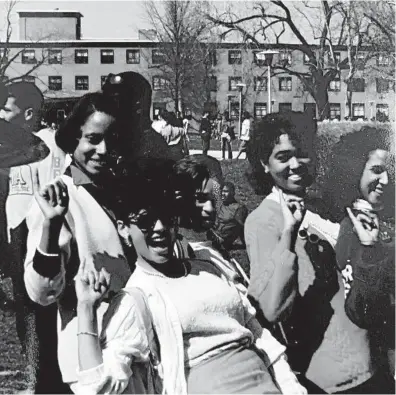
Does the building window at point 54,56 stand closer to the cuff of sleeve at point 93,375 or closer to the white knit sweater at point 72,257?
the white knit sweater at point 72,257

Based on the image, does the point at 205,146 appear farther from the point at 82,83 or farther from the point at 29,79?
the point at 29,79

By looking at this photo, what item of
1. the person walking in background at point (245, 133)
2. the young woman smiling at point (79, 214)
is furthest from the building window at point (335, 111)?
the young woman smiling at point (79, 214)

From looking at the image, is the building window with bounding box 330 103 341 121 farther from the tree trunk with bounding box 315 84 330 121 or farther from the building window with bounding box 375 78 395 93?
the building window with bounding box 375 78 395 93

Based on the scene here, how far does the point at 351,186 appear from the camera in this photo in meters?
3.78

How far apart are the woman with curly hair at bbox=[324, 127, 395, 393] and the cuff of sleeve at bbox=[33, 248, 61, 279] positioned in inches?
53.9

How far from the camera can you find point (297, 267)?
11.6 ft

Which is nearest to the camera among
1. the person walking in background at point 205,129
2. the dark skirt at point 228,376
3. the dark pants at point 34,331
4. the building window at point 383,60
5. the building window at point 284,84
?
the dark skirt at point 228,376

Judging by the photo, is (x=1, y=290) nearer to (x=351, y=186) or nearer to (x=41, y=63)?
(x=41, y=63)

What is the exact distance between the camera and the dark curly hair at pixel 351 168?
12.2 feet

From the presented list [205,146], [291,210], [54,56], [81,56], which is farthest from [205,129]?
[54,56]

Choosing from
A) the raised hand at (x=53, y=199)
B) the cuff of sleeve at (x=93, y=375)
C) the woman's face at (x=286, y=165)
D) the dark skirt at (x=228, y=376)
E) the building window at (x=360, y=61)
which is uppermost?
the building window at (x=360, y=61)

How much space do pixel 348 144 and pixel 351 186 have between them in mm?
212

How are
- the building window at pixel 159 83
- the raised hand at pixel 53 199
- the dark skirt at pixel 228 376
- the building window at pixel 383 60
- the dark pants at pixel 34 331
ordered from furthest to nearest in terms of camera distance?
1. the building window at pixel 383 60
2. the building window at pixel 159 83
3. the dark pants at pixel 34 331
4. the raised hand at pixel 53 199
5. the dark skirt at pixel 228 376

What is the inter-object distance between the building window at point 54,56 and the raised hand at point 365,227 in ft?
5.18
